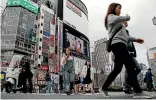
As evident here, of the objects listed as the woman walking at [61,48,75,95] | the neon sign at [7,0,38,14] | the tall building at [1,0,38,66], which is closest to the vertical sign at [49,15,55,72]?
the tall building at [1,0,38,66]

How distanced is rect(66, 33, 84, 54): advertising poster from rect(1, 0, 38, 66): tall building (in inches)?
313

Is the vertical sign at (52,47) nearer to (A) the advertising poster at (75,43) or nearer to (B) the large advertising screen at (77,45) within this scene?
(B) the large advertising screen at (77,45)

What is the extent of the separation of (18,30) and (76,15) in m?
22.6

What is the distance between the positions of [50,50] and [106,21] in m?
36.3

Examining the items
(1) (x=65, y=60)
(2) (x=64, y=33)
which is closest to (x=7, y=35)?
(2) (x=64, y=33)

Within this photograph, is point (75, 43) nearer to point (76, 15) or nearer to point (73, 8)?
point (76, 15)

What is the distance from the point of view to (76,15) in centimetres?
5544

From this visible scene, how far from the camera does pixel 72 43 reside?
4541 cm

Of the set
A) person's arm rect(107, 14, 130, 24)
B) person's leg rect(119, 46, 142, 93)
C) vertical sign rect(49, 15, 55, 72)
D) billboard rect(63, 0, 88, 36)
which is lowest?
person's leg rect(119, 46, 142, 93)

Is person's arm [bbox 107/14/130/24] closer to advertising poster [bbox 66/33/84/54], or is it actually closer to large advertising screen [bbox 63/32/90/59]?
large advertising screen [bbox 63/32/90/59]

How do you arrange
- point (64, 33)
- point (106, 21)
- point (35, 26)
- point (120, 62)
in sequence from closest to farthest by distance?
point (120, 62), point (106, 21), point (35, 26), point (64, 33)

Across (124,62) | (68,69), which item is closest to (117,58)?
(124,62)

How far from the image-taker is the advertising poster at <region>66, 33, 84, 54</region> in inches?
1730

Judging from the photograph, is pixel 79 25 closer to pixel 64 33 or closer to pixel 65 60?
pixel 64 33
